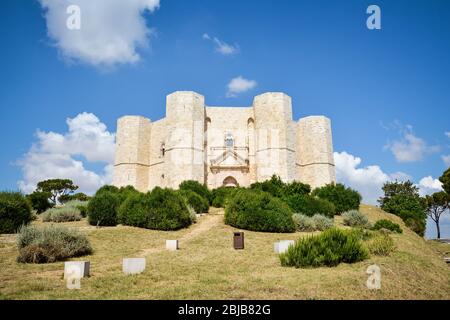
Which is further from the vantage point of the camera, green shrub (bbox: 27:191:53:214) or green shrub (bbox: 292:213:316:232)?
green shrub (bbox: 27:191:53:214)

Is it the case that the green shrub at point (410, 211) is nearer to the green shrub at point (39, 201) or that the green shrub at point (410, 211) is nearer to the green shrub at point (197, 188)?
the green shrub at point (197, 188)

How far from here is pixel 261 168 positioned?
100 ft

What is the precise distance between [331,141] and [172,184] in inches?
666

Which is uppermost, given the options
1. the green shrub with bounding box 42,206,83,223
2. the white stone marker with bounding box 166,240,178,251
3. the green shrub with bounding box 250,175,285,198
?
the green shrub with bounding box 250,175,285,198

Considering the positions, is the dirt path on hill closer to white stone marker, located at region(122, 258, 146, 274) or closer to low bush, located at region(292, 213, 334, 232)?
white stone marker, located at region(122, 258, 146, 274)

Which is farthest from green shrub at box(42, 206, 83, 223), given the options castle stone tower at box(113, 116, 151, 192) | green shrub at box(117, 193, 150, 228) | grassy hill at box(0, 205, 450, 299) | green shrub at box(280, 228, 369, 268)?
castle stone tower at box(113, 116, 151, 192)

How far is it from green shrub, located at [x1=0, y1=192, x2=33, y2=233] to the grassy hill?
238cm

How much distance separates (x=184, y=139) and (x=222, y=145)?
432 cm

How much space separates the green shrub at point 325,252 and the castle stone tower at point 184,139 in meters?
22.2

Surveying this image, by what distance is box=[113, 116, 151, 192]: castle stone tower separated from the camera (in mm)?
33000

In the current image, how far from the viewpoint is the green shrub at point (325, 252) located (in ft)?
23.3

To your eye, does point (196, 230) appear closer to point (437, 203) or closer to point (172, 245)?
point (172, 245)
